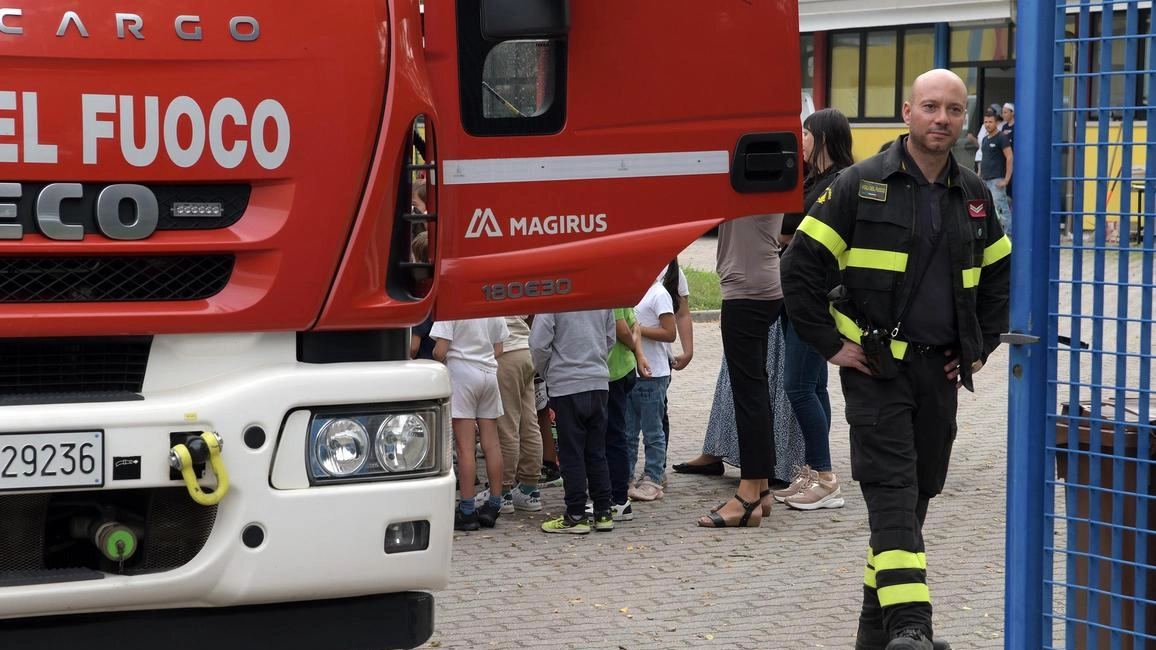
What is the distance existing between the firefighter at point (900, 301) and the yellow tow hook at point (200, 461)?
2.28m

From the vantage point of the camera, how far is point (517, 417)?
7906 millimetres

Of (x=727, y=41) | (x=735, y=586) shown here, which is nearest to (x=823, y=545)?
(x=735, y=586)

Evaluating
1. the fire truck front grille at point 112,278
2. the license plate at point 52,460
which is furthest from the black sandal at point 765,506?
the license plate at point 52,460

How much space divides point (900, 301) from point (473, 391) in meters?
2.75

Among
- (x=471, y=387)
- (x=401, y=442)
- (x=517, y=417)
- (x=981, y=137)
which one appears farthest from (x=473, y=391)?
(x=981, y=137)

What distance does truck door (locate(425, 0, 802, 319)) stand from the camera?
14.8 ft

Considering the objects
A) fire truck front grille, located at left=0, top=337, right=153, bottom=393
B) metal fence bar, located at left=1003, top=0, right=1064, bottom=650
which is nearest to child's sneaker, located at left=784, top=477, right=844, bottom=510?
metal fence bar, located at left=1003, top=0, right=1064, bottom=650

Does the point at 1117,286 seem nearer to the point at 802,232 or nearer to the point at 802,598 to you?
the point at 802,232

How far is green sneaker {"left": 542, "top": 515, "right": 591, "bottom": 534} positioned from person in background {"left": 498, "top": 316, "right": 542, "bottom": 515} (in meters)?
0.39

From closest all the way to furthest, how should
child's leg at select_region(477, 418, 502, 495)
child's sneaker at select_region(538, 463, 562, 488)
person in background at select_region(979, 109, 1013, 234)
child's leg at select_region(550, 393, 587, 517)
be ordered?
child's leg at select_region(550, 393, 587, 517) < child's leg at select_region(477, 418, 502, 495) < child's sneaker at select_region(538, 463, 562, 488) < person in background at select_region(979, 109, 1013, 234)

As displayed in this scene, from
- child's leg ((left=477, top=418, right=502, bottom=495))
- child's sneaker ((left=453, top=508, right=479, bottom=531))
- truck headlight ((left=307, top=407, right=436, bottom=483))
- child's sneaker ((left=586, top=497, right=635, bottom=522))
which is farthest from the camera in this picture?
child's sneaker ((left=586, top=497, right=635, bottom=522))

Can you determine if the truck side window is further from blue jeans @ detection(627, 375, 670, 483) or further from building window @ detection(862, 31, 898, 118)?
building window @ detection(862, 31, 898, 118)

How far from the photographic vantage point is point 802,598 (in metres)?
6.56

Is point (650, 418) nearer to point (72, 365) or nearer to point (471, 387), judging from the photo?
point (471, 387)
